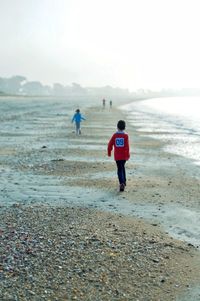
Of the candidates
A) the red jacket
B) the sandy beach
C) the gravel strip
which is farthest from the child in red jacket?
the gravel strip

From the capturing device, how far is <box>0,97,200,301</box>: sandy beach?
5.94 meters

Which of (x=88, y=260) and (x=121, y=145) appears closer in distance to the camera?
(x=88, y=260)

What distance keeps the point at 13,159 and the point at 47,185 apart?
15.9 feet

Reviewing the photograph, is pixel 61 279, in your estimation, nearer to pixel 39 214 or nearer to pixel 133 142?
pixel 39 214

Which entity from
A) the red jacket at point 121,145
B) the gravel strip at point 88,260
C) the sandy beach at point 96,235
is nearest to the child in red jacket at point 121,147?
the red jacket at point 121,145

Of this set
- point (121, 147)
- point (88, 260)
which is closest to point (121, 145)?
point (121, 147)

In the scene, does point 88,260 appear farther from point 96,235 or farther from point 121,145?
point 121,145

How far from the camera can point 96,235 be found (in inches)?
304

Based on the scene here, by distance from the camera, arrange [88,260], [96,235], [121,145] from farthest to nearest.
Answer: [121,145] < [96,235] < [88,260]

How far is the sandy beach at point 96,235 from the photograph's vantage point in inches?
234

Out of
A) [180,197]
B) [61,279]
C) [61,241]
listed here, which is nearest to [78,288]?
[61,279]

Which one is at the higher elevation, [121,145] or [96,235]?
[121,145]

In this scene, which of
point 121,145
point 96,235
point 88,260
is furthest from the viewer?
point 121,145

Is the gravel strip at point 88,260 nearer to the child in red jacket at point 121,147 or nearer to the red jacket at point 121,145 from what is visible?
the child in red jacket at point 121,147
